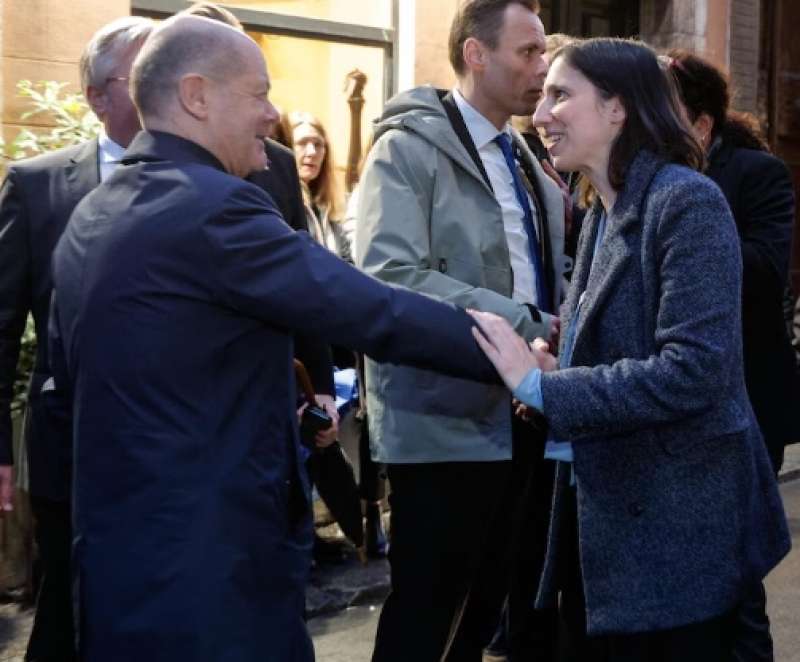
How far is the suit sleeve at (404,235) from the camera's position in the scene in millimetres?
3377

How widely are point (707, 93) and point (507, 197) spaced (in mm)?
881

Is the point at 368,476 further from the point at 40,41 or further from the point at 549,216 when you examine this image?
the point at 40,41

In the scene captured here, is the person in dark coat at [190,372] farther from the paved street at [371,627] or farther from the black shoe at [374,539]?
the black shoe at [374,539]

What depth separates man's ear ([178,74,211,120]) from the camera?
2475mm

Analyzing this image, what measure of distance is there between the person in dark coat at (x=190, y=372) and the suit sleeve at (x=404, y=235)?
91cm

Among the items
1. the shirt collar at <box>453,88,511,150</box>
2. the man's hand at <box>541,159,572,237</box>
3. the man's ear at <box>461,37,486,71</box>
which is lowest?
the man's hand at <box>541,159,572,237</box>

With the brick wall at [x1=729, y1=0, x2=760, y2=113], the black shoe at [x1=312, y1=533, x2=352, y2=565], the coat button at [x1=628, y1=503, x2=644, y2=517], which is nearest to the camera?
the coat button at [x1=628, y1=503, x2=644, y2=517]

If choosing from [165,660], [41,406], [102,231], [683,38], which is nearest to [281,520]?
[165,660]

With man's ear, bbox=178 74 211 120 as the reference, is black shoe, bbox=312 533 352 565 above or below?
below

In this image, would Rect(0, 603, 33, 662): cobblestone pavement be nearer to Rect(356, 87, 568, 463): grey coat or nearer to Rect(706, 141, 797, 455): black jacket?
Rect(356, 87, 568, 463): grey coat

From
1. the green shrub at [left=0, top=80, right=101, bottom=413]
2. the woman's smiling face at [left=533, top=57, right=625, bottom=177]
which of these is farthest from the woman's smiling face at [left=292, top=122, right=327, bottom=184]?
the woman's smiling face at [left=533, top=57, right=625, bottom=177]

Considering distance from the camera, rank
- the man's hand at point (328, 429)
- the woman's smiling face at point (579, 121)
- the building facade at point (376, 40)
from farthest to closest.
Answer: the building facade at point (376, 40), the man's hand at point (328, 429), the woman's smiling face at point (579, 121)

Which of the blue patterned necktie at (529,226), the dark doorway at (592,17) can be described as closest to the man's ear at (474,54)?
the blue patterned necktie at (529,226)

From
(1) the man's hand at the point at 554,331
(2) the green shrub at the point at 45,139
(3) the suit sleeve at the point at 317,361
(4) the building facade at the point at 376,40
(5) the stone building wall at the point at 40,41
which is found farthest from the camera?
(4) the building facade at the point at 376,40
